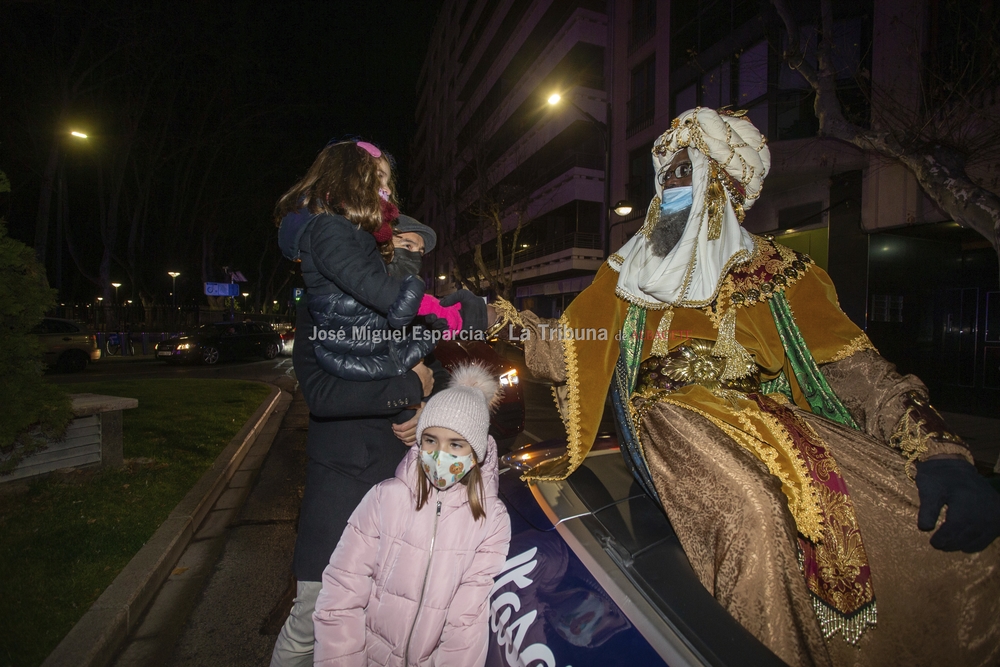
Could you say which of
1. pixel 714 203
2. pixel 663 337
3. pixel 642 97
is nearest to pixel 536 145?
pixel 642 97

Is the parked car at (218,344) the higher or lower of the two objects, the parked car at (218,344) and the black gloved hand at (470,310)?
the lower

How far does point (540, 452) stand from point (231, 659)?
198 centimetres

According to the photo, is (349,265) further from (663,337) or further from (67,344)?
(67,344)

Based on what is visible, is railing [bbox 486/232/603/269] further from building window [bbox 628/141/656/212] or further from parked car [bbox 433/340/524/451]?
parked car [bbox 433/340/524/451]

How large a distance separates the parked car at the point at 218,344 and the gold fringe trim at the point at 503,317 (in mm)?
19050

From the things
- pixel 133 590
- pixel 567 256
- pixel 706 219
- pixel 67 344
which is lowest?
pixel 133 590

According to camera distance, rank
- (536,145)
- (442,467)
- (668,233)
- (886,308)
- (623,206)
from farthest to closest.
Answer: (536,145) → (623,206) → (886,308) → (668,233) → (442,467)

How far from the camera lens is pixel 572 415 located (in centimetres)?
202

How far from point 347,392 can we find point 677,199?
151cm

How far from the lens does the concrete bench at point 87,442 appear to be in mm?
4523

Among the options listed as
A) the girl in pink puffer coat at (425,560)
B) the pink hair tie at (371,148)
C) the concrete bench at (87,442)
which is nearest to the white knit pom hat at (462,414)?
the girl in pink puffer coat at (425,560)

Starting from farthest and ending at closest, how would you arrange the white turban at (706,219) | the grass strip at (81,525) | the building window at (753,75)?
the building window at (753,75)
the grass strip at (81,525)
the white turban at (706,219)

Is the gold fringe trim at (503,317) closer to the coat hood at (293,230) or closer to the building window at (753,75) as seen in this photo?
the coat hood at (293,230)

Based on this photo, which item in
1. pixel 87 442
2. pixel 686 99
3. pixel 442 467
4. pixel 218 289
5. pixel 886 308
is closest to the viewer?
pixel 442 467
